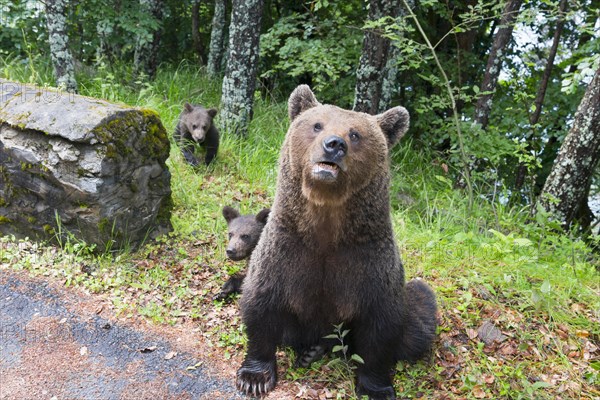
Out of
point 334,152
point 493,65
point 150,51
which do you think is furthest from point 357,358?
point 150,51

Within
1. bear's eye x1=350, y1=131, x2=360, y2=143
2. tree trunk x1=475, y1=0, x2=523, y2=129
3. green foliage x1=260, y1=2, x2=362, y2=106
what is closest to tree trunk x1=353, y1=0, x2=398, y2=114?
green foliage x1=260, y1=2, x2=362, y2=106

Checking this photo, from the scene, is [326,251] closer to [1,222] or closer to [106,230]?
[106,230]

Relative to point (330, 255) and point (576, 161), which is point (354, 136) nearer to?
point (330, 255)

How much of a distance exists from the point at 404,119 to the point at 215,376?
248 cm

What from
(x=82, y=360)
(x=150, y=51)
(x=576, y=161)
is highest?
(x=150, y=51)

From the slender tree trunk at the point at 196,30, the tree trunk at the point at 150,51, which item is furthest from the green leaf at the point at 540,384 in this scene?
the slender tree trunk at the point at 196,30

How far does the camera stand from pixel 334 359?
4254 millimetres

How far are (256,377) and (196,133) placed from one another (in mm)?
4578

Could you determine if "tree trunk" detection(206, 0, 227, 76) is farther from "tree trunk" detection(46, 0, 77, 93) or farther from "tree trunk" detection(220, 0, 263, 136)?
"tree trunk" detection(46, 0, 77, 93)

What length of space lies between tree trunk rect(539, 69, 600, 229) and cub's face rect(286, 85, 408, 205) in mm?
4153

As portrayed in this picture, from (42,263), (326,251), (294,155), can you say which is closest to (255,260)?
(326,251)

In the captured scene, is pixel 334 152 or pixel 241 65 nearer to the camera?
pixel 334 152

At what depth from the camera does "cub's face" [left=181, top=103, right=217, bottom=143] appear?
7790 millimetres

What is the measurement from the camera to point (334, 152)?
328cm
